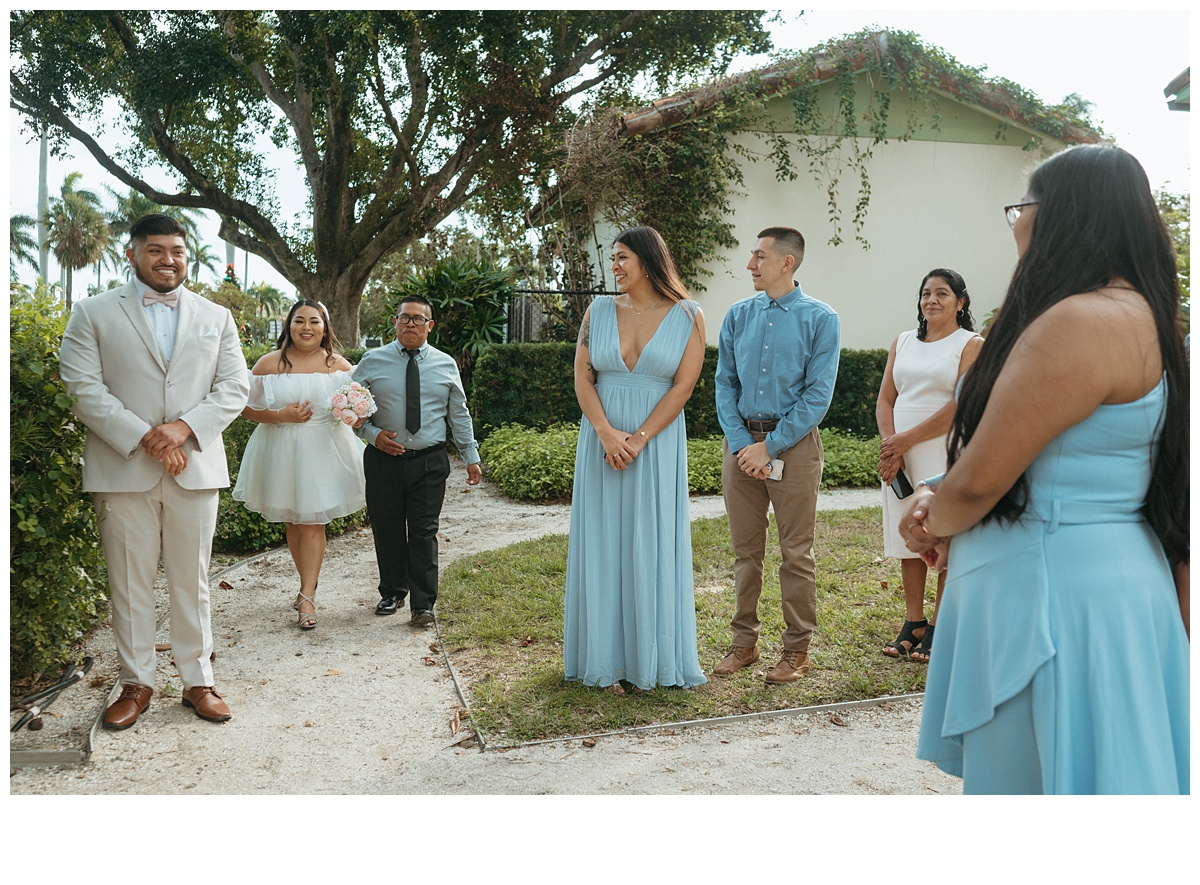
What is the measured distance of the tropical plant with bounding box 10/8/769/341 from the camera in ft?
53.2

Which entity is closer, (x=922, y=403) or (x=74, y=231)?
(x=922, y=403)

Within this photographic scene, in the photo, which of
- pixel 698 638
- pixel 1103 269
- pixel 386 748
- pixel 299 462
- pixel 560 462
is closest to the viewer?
pixel 1103 269

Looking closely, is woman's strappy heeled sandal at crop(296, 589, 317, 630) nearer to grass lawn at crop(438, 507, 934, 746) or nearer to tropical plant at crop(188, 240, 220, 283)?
grass lawn at crop(438, 507, 934, 746)

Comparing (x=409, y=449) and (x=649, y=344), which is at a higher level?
(x=649, y=344)

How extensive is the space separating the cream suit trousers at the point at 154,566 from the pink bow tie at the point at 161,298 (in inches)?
32.8

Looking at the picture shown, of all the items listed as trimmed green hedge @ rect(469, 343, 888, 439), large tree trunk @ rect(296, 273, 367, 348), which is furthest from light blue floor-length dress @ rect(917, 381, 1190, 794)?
large tree trunk @ rect(296, 273, 367, 348)

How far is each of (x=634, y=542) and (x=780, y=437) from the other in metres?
0.96

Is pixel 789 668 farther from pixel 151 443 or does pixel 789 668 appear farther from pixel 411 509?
pixel 151 443

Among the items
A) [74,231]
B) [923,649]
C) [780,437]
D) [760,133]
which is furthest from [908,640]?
[74,231]

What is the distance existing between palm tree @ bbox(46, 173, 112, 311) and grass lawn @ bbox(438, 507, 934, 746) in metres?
60.3

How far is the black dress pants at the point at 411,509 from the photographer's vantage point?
6.21 m

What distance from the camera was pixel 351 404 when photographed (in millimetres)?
6016

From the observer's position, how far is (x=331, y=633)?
5953 mm

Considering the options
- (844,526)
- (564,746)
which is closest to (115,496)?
(564,746)
